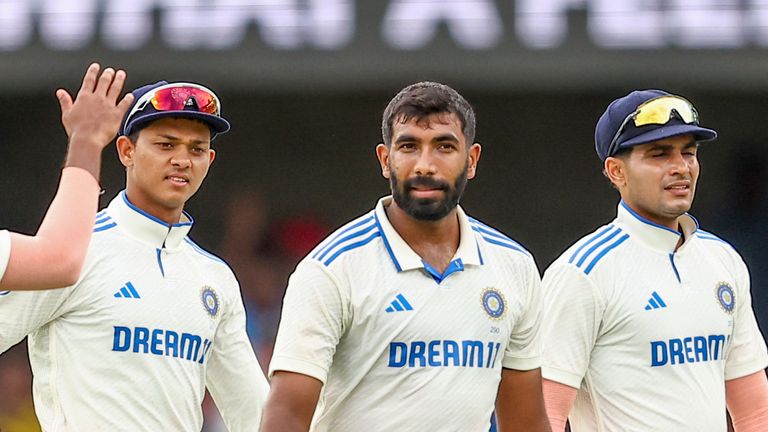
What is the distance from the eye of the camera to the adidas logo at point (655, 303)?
5.01 m

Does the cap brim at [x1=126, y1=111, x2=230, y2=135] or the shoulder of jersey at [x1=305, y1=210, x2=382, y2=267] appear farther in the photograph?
the cap brim at [x1=126, y1=111, x2=230, y2=135]

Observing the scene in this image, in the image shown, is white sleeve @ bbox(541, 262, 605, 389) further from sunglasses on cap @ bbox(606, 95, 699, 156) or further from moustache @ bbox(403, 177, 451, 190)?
moustache @ bbox(403, 177, 451, 190)

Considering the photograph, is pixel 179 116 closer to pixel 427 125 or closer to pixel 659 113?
pixel 427 125

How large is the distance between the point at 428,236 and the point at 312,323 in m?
0.50

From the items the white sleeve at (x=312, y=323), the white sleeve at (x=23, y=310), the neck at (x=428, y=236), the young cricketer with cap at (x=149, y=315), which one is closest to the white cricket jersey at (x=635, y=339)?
the neck at (x=428, y=236)

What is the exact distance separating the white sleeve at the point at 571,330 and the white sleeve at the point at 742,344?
1.72 ft

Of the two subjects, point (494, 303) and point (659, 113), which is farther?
point (659, 113)

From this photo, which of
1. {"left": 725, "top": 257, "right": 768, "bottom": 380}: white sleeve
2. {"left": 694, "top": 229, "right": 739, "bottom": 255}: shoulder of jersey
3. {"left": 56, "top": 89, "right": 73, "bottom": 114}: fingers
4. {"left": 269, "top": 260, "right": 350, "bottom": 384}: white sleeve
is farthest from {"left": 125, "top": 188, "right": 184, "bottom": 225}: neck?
{"left": 725, "top": 257, "right": 768, "bottom": 380}: white sleeve

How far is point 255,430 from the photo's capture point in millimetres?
5234

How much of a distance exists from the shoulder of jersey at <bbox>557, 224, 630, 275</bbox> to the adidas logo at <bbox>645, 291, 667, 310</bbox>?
0.62ft

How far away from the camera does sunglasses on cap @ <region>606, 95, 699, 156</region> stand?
17.0 ft

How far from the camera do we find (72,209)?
3.50 m

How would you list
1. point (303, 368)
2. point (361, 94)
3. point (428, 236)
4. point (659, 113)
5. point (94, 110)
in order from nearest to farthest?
point (94, 110), point (303, 368), point (428, 236), point (659, 113), point (361, 94)

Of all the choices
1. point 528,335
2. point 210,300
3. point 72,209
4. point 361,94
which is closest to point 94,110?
point 72,209
